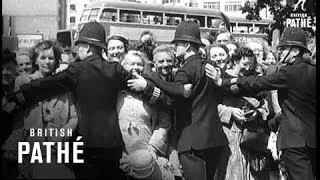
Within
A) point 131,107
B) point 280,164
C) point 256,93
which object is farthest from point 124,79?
point 280,164

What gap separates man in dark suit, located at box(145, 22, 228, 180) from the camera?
14.6 ft

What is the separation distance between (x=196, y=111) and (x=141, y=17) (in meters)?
0.65

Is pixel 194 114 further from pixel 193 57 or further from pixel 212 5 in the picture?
pixel 212 5

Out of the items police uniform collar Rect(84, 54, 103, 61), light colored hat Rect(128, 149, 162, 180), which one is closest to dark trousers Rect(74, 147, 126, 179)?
light colored hat Rect(128, 149, 162, 180)

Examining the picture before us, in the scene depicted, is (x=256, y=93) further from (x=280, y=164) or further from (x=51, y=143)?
(x=51, y=143)

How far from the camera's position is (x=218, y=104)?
4598mm

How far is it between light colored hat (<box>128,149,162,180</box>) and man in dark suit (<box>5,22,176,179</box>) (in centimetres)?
15

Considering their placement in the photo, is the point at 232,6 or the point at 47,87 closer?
the point at 47,87

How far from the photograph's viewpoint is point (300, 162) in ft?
14.9

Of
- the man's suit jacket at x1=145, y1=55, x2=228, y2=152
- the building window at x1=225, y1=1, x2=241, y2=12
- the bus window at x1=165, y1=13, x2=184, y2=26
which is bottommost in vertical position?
the man's suit jacket at x1=145, y1=55, x2=228, y2=152

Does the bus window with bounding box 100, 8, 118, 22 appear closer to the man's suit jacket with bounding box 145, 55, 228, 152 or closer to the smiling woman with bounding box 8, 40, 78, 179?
the smiling woman with bounding box 8, 40, 78, 179

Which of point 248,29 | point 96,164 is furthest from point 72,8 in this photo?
point 248,29

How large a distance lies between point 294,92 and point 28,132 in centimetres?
161

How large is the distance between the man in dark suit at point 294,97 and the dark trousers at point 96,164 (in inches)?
30.7
